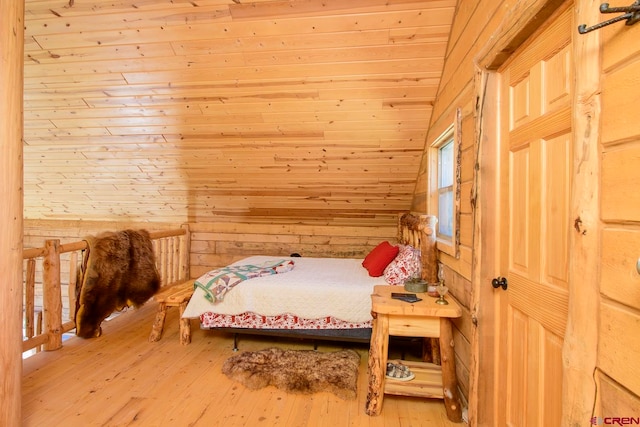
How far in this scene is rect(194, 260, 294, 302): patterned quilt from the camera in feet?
9.30

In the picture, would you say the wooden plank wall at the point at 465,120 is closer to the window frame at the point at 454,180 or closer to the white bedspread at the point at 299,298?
the window frame at the point at 454,180

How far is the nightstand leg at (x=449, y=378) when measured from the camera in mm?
1981

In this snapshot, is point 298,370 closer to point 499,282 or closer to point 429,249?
point 429,249

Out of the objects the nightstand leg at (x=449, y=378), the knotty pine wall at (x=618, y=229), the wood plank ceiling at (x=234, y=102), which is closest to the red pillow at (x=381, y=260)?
the nightstand leg at (x=449, y=378)

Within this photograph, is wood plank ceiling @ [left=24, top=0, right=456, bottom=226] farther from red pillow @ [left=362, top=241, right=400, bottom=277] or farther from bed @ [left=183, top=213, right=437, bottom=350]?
bed @ [left=183, top=213, right=437, bottom=350]

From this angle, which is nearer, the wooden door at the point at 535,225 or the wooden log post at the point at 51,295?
the wooden door at the point at 535,225

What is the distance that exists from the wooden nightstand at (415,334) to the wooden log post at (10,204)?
197 cm

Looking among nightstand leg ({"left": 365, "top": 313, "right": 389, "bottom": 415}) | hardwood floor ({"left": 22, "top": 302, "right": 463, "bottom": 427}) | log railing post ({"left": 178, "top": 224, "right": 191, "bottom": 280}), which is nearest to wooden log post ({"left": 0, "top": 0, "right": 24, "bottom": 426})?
hardwood floor ({"left": 22, "top": 302, "right": 463, "bottom": 427})

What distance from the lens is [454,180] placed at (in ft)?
7.27

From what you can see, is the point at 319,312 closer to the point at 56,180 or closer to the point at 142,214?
the point at 142,214

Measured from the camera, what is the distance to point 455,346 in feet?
7.38

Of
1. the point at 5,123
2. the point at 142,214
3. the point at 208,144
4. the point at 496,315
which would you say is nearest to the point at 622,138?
the point at 496,315

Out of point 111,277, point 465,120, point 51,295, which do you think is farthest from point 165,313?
point 465,120

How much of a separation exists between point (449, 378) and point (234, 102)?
299 cm
